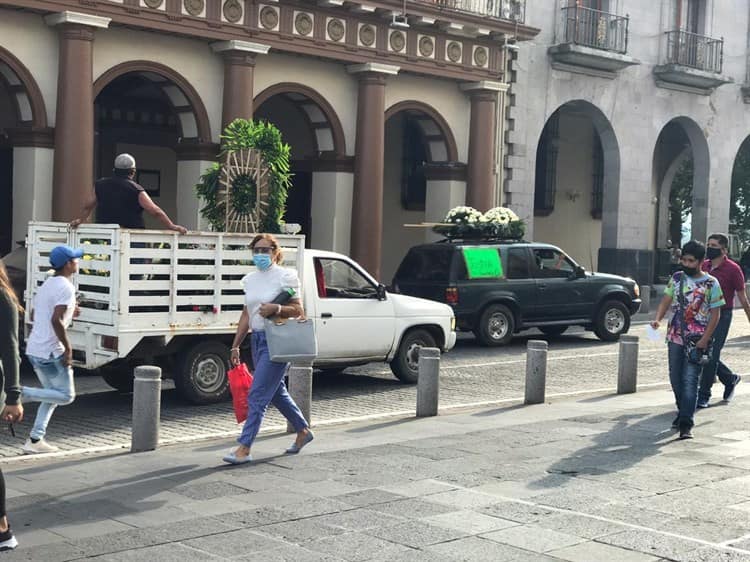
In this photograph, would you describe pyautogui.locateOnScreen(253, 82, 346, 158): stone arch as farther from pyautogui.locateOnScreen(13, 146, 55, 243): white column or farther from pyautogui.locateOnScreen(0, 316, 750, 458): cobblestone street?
pyautogui.locateOnScreen(0, 316, 750, 458): cobblestone street

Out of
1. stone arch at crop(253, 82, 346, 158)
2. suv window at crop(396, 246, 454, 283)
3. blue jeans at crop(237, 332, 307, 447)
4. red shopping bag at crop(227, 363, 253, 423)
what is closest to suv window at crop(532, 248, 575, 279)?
suv window at crop(396, 246, 454, 283)

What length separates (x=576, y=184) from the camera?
33688mm

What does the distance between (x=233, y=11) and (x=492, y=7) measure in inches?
276

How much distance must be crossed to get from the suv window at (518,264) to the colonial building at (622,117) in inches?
295

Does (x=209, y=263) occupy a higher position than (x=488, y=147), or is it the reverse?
(x=488, y=147)

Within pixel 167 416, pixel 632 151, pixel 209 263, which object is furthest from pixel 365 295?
pixel 632 151

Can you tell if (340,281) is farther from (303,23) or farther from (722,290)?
(303,23)

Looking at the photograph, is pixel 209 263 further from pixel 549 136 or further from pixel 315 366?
pixel 549 136

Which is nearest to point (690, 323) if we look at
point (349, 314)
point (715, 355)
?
point (715, 355)

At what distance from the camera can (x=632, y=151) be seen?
30328 mm

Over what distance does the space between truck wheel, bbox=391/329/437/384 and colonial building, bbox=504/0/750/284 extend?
42.7ft

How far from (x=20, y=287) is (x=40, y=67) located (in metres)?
6.26

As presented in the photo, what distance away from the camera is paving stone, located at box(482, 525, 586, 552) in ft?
22.5

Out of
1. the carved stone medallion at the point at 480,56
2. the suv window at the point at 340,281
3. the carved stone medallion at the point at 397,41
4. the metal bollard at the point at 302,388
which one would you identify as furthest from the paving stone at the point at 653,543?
the carved stone medallion at the point at 480,56
